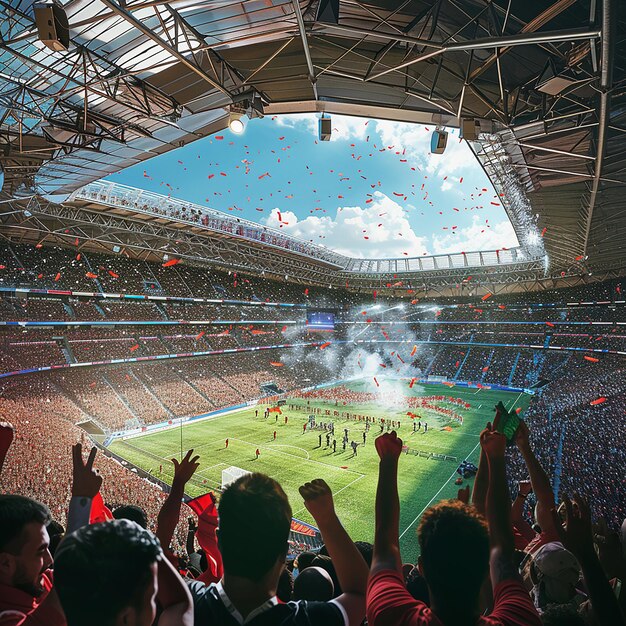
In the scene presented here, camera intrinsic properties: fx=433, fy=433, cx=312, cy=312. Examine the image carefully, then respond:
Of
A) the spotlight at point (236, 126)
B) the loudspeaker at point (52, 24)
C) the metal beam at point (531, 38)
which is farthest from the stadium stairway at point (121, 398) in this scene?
the metal beam at point (531, 38)

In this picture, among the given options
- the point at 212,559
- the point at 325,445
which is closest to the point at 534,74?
the point at 212,559

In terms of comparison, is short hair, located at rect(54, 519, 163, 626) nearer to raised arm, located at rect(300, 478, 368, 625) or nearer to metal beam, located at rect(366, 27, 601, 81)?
raised arm, located at rect(300, 478, 368, 625)

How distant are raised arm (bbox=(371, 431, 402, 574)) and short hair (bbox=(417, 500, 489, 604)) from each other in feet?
0.40

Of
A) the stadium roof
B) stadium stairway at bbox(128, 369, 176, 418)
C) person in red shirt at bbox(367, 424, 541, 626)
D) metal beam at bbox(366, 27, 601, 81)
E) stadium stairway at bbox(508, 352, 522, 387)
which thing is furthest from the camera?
stadium stairway at bbox(508, 352, 522, 387)

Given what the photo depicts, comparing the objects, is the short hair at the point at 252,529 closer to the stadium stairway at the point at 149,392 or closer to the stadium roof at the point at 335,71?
the stadium roof at the point at 335,71

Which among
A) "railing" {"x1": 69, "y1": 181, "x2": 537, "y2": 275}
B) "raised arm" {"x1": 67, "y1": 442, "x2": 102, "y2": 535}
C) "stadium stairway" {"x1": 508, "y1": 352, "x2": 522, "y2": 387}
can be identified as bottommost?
"stadium stairway" {"x1": 508, "y1": 352, "x2": 522, "y2": 387}

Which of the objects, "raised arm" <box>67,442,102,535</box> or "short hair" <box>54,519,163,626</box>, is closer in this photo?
"short hair" <box>54,519,163,626</box>

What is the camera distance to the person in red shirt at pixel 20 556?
6.16ft

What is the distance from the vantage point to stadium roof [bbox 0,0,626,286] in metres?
6.61

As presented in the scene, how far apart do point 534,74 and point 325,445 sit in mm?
21496

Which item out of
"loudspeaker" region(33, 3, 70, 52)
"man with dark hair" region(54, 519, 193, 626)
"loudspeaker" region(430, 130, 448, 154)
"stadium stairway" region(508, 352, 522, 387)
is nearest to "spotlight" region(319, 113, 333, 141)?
"loudspeaker" region(430, 130, 448, 154)

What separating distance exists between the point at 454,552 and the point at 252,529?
2.54 ft

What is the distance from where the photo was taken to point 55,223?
27.8 m

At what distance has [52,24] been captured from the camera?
5.98 metres
